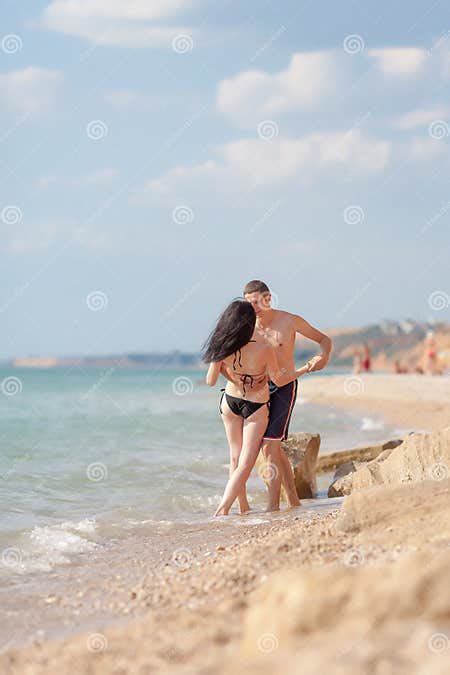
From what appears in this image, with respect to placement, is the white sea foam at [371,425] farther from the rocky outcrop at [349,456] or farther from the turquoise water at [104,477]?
the rocky outcrop at [349,456]

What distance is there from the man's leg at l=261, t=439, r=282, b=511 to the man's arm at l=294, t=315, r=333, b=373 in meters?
0.79

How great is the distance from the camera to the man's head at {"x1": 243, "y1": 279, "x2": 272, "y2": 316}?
733 cm

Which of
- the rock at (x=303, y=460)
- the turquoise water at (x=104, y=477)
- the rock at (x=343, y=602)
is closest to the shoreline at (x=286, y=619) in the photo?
the rock at (x=343, y=602)

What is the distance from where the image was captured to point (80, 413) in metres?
28.0

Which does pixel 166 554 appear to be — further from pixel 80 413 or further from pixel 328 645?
pixel 80 413

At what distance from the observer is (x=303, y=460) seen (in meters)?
9.30

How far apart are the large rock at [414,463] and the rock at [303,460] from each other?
2.34ft

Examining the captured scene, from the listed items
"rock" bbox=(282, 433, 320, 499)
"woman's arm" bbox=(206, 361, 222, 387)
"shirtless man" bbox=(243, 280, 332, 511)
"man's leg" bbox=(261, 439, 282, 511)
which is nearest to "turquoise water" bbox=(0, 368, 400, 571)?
"rock" bbox=(282, 433, 320, 499)

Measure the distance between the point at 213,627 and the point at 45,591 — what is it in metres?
1.88

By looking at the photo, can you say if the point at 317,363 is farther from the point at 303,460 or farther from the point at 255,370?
the point at 303,460

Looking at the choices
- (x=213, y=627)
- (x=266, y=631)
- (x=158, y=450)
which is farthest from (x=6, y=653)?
(x=158, y=450)

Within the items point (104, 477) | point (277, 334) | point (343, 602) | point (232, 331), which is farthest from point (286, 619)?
point (104, 477)

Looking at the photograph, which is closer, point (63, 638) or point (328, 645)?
point (328, 645)

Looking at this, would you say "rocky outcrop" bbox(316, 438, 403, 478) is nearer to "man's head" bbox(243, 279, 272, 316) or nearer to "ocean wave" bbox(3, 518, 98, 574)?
"ocean wave" bbox(3, 518, 98, 574)
